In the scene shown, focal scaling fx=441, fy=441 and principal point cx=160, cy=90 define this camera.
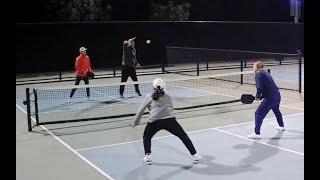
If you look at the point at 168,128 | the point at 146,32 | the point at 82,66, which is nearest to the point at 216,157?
the point at 168,128

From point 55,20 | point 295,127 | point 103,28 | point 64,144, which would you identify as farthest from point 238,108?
point 55,20

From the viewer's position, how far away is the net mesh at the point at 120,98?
1262cm

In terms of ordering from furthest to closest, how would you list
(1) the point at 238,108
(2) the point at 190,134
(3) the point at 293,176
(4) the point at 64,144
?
1. (1) the point at 238,108
2. (2) the point at 190,134
3. (4) the point at 64,144
4. (3) the point at 293,176

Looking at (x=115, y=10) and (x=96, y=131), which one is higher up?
(x=115, y=10)

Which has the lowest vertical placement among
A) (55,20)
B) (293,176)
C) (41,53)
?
(293,176)

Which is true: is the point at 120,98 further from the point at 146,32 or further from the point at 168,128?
the point at 146,32

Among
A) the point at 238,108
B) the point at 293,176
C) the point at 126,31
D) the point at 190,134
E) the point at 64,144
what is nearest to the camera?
the point at 293,176

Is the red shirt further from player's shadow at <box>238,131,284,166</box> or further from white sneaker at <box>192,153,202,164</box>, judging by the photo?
white sneaker at <box>192,153,202,164</box>

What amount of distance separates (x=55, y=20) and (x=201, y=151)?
19.3 m

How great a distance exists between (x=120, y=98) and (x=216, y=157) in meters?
7.56

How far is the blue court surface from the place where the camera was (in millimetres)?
7363

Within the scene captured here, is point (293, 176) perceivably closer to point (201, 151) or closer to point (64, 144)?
point (201, 151)

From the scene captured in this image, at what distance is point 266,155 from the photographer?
8.45 m

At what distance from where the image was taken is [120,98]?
15.5 m
